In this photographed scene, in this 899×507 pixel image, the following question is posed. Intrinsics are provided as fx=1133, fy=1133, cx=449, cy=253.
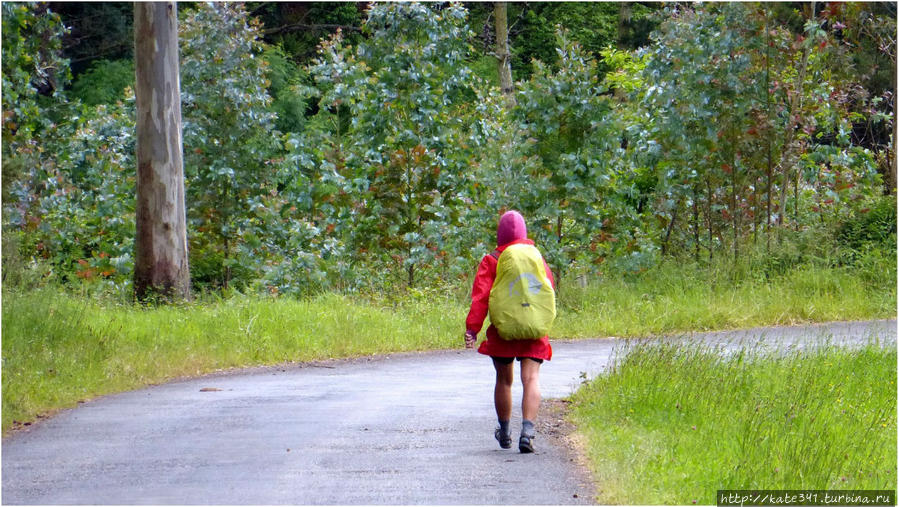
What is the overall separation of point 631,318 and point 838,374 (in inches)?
199

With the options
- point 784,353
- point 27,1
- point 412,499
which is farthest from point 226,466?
→ point 27,1

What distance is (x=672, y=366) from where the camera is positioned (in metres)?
9.69

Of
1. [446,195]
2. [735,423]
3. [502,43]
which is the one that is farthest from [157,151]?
[502,43]

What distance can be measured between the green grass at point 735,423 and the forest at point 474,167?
6952mm

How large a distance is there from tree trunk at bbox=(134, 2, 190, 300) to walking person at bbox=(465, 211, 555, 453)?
9.31 metres

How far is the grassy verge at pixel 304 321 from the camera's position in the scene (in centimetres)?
1073

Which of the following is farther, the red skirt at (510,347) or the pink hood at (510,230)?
the pink hood at (510,230)

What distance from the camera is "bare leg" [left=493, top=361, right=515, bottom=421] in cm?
783

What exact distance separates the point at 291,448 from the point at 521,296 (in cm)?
193

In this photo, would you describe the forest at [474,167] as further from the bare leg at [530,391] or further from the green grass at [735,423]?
the bare leg at [530,391]

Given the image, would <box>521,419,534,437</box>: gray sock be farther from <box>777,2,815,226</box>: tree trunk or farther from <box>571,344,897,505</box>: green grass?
<box>777,2,815,226</box>: tree trunk

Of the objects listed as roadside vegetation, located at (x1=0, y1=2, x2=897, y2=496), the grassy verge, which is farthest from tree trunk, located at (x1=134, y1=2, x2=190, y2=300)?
the grassy verge

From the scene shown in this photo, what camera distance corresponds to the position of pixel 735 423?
8133 mm

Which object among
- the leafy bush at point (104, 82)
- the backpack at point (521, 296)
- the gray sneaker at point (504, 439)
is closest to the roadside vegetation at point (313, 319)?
the gray sneaker at point (504, 439)
